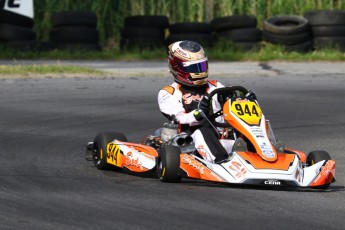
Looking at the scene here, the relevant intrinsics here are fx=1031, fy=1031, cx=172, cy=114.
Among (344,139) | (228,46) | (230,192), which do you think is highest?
(230,192)

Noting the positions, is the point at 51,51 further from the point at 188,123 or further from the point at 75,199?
the point at 75,199

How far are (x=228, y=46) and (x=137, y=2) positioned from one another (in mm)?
2388

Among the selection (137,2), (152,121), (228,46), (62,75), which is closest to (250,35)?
(228,46)

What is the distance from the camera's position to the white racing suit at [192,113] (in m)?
7.22

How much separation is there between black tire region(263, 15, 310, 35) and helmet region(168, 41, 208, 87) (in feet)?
36.6

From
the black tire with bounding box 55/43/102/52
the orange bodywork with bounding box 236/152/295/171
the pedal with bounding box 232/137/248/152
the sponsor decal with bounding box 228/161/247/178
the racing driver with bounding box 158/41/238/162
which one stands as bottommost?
the black tire with bounding box 55/43/102/52

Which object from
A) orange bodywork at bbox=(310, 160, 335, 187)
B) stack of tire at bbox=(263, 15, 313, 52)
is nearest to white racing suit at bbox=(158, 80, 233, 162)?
orange bodywork at bbox=(310, 160, 335, 187)

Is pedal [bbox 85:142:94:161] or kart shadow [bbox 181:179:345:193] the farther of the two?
pedal [bbox 85:142:94:161]

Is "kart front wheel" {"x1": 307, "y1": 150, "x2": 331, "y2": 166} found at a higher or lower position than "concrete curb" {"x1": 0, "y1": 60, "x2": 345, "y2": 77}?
higher

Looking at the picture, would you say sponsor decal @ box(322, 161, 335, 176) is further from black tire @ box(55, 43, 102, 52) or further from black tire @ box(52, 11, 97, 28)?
black tire @ box(55, 43, 102, 52)

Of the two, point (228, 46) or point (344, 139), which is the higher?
point (344, 139)

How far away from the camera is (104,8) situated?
67.3 ft

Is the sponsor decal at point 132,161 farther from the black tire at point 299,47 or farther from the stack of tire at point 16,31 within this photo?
the black tire at point 299,47

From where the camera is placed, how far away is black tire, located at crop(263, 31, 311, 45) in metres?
19.1
